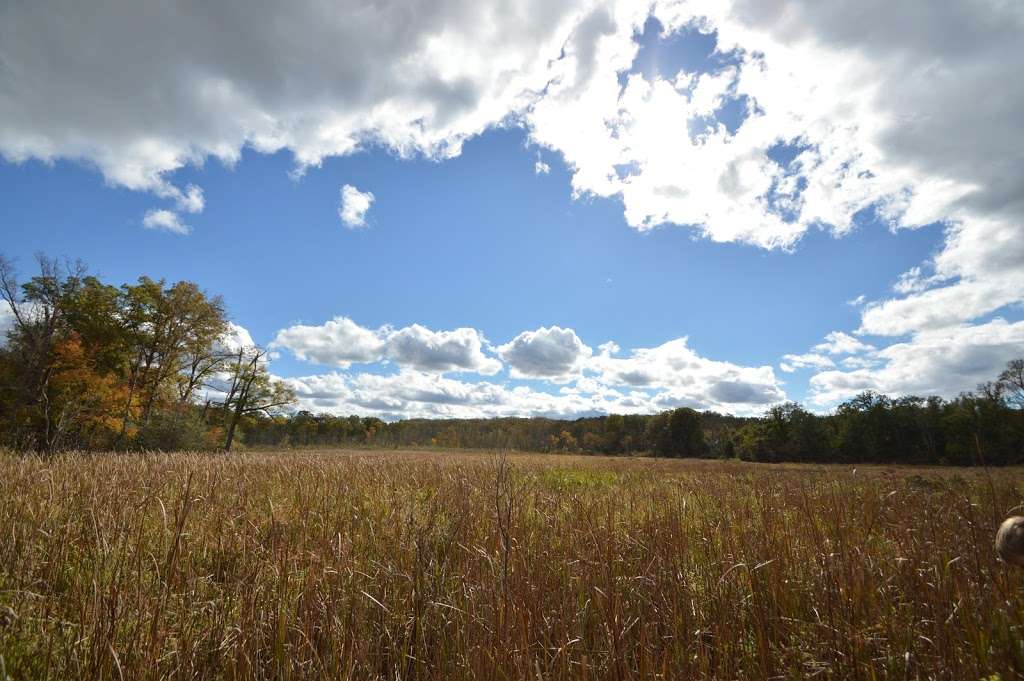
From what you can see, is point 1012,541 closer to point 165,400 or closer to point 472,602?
point 472,602

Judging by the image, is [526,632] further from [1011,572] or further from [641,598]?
[1011,572]

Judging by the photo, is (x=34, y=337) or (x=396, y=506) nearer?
(x=396, y=506)

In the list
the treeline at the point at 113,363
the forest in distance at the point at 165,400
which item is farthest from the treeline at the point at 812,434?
the treeline at the point at 113,363

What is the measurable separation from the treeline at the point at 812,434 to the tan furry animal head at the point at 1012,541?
2878 cm

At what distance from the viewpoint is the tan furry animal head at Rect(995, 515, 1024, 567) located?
1.09 metres

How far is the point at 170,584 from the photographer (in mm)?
1895

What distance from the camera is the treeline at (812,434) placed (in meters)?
40.5

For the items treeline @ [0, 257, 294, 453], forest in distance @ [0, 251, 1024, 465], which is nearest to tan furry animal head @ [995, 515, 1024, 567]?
forest in distance @ [0, 251, 1024, 465]

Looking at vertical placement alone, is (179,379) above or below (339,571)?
above

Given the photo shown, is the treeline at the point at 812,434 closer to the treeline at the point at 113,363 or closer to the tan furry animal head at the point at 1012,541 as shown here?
the treeline at the point at 113,363

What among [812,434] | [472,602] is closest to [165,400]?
[472,602]

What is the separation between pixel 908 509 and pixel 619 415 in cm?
11657

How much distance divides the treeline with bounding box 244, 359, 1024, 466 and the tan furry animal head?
2878 centimetres

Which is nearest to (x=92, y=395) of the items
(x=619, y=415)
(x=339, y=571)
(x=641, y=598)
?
(x=339, y=571)
